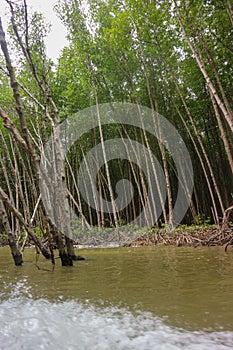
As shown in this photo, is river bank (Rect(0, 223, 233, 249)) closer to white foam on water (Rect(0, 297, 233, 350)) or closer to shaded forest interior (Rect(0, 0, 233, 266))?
shaded forest interior (Rect(0, 0, 233, 266))

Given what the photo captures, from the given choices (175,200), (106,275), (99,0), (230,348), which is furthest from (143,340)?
(175,200)

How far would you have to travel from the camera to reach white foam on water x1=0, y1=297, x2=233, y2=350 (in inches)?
58.9

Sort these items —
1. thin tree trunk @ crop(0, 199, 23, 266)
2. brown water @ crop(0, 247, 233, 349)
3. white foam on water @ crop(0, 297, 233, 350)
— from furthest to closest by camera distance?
thin tree trunk @ crop(0, 199, 23, 266) → brown water @ crop(0, 247, 233, 349) → white foam on water @ crop(0, 297, 233, 350)

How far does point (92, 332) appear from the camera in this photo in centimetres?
174

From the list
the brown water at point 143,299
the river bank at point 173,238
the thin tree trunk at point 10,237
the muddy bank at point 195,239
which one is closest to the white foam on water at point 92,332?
the brown water at point 143,299

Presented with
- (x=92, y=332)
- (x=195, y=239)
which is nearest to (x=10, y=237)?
(x=92, y=332)

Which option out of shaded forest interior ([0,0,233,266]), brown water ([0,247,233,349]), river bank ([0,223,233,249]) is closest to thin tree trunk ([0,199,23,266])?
shaded forest interior ([0,0,233,266])

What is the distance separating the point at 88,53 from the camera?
11070mm

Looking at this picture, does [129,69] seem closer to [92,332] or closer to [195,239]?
[195,239]

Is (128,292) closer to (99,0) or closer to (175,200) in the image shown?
(99,0)

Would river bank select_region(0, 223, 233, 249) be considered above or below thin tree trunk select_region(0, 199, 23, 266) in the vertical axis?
below

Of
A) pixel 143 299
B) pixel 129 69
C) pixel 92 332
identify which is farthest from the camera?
pixel 129 69

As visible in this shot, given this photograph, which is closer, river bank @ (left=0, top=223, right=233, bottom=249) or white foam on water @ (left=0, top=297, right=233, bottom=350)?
white foam on water @ (left=0, top=297, right=233, bottom=350)

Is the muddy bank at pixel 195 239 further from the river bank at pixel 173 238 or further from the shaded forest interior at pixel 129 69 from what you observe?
the shaded forest interior at pixel 129 69
